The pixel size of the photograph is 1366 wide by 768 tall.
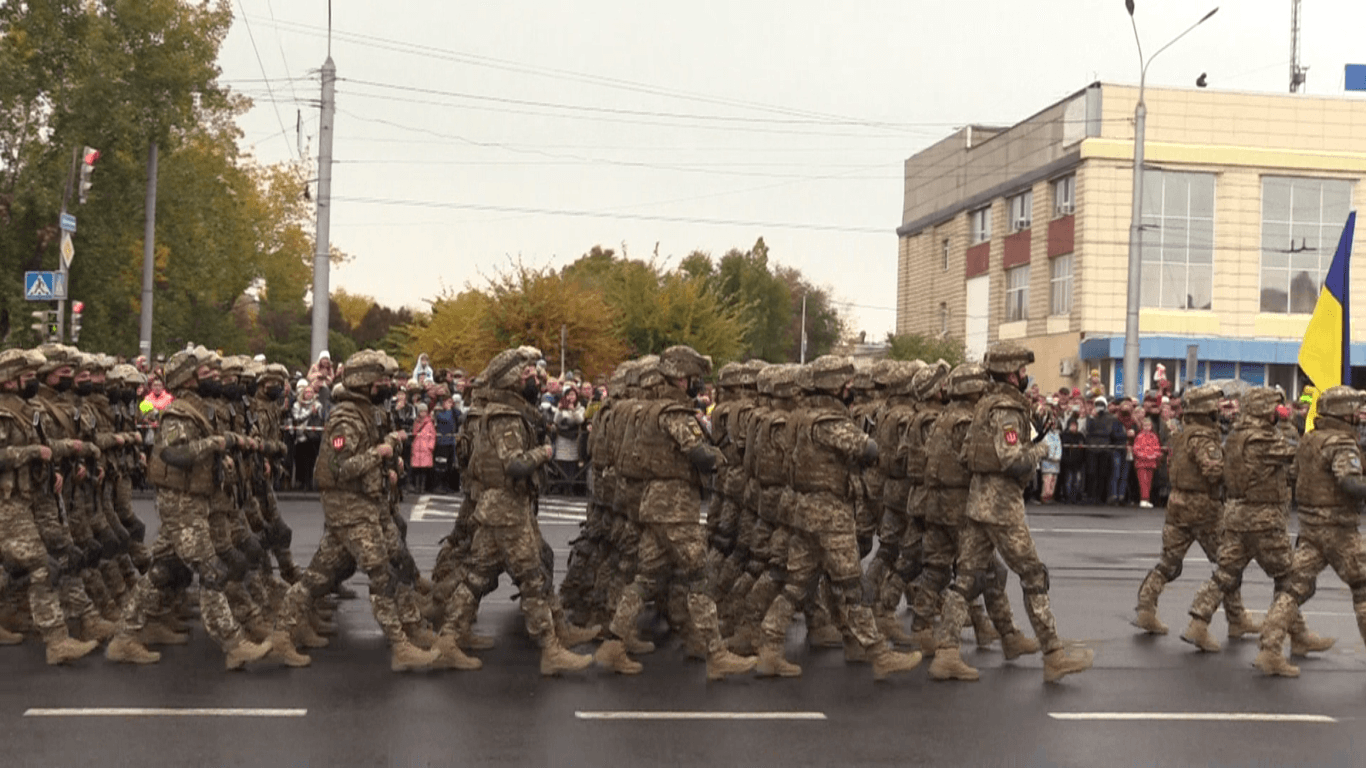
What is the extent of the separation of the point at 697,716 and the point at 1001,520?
248cm

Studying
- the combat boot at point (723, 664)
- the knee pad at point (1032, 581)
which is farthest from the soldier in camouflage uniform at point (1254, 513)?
the combat boot at point (723, 664)

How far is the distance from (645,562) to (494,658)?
1.33m

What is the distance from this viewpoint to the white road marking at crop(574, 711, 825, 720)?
9.00 metres

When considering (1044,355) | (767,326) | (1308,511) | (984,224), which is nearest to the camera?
(1308,511)

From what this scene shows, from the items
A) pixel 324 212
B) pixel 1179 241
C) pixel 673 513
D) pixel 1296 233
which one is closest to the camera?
pixel 673 513

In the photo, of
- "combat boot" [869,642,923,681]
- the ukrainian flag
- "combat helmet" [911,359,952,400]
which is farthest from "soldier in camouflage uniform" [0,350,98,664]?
the ukrainian flag

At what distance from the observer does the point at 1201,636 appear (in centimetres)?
1160

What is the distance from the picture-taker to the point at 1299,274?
163 feet

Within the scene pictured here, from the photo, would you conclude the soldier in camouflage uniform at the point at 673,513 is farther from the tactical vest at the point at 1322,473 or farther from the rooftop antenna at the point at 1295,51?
the rooftop antenna at the point at 1295,51

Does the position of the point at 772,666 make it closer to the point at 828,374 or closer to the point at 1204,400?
the point at 828,374

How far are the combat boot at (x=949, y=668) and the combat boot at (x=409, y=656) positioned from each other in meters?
3.17

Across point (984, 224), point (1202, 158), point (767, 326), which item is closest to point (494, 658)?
point (1202, 158)

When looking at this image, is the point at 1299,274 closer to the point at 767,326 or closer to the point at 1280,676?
the point at 767,326

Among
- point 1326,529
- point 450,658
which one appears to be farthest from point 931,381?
point 450,658
